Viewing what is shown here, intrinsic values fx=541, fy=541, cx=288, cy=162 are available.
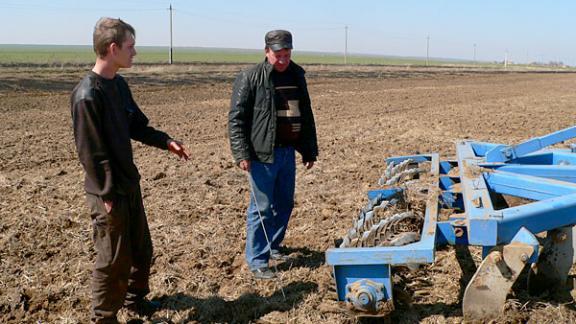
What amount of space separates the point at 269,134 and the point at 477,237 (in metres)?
1.75

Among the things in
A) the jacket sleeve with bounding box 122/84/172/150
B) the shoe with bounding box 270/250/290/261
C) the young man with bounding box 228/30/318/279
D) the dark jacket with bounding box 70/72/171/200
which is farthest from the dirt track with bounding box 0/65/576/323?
the jacket sleeve with bounding box 122/84/172/150

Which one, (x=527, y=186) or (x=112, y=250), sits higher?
(x=527, y=186)

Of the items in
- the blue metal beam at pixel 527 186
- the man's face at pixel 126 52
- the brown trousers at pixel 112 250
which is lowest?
the brown trousers at pixel 112 250

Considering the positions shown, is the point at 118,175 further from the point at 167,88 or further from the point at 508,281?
the point at 167,88

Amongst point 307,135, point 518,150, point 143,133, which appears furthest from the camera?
point 518,150

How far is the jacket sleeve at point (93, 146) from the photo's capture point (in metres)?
3.05

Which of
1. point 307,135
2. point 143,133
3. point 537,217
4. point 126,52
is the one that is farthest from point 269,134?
point 537,217

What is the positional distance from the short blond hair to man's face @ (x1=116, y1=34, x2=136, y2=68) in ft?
0.11

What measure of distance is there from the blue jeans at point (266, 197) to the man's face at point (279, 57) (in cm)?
67

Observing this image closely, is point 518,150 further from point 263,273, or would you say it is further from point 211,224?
point 211,224

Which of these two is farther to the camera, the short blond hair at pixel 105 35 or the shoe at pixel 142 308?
the shoe at pixel 142 308

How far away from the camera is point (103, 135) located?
3.13 meters

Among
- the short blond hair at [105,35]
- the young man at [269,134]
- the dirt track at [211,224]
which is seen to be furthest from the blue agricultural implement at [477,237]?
the short blond hair at [105,35]

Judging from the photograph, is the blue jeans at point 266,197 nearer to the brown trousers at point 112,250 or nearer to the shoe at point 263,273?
the shoe at point 263,273
